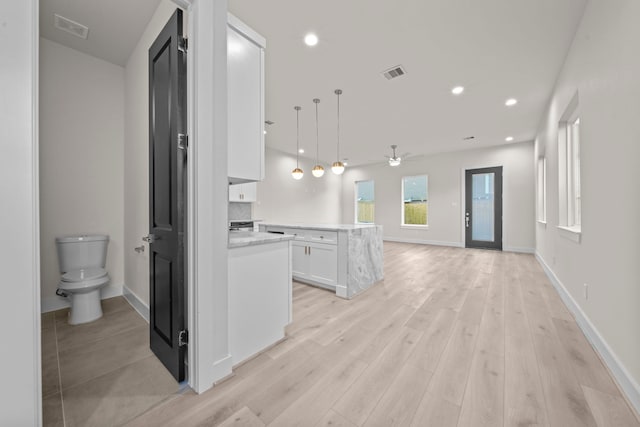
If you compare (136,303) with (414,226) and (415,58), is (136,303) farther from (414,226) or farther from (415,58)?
(414,226)

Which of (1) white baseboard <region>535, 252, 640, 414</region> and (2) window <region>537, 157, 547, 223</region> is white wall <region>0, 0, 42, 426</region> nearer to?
(1) white baseboard <region>535, 252, 640, 414</region>

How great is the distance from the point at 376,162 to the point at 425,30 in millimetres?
6214

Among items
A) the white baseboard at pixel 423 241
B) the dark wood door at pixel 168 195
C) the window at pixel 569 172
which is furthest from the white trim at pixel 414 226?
the dark wood door at pixel 168 195

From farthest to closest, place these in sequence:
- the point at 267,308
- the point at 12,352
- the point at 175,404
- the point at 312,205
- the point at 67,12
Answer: the point at 312,205, the point at 67,12, the point at 267,308, the point at 175,404, the point at 12,352

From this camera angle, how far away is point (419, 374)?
157 cm

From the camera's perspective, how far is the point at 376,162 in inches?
339

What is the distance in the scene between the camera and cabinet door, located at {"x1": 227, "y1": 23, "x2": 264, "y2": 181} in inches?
65.1

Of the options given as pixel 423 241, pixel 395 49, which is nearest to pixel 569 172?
pixel 395 49

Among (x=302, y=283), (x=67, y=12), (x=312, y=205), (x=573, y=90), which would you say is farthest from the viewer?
(x=312, y=205)

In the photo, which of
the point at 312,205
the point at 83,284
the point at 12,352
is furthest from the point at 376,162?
the point at 12,352

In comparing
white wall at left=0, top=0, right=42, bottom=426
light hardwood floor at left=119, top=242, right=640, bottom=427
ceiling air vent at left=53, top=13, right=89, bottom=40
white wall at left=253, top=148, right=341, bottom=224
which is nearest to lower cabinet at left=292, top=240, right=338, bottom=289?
light hardwood floor at left=119, top=242, right=640, bottom=427

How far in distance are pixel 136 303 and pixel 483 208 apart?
7.79m

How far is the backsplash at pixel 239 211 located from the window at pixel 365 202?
4918 millimetres

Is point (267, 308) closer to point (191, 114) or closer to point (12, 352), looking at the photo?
point (12, 352)
